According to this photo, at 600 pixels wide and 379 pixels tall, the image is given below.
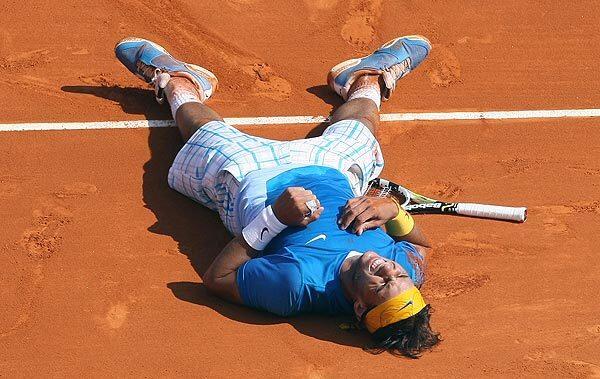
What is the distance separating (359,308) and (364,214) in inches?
27.6

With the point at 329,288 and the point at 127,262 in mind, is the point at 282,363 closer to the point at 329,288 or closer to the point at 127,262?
the point at 329,288

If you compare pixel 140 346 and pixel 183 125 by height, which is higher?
pixel 183 125

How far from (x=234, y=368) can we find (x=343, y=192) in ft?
5.23

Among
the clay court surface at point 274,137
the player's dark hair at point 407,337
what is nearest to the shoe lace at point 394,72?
the clay court surface at point 274,137

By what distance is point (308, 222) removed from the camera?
719 centimetres

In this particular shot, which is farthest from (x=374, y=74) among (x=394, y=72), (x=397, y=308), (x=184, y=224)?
(x=397, y=308)

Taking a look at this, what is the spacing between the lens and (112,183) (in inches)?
329

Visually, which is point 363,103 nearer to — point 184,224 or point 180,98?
point 180,98

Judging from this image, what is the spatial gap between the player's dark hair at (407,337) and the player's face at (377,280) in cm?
19

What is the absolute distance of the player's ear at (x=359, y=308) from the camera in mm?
6842

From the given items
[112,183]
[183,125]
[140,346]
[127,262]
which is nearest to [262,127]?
[183,125]

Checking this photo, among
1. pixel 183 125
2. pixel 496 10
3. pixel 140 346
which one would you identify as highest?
pixel 496 10

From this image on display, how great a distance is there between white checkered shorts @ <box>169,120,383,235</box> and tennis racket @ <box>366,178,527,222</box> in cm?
23

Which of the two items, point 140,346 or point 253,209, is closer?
point 140,346
